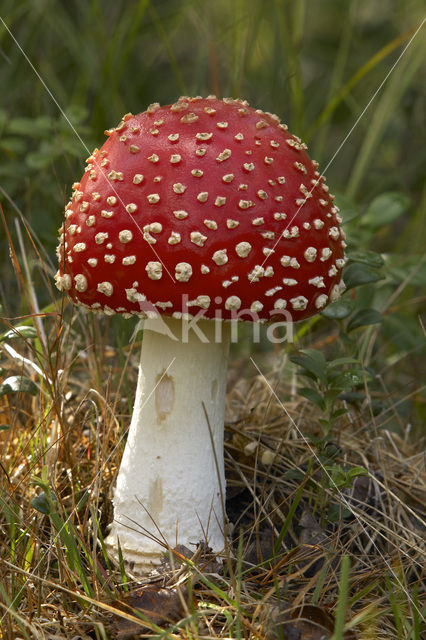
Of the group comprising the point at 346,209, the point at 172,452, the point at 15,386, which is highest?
the point at 346,209

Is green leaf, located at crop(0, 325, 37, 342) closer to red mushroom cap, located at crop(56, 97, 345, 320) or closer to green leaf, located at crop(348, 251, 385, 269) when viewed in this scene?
red mushroom cap, located at crop(56, 97, 345, 320)

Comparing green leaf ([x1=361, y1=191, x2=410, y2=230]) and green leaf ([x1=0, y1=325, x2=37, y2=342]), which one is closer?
green leaf ([x1=0, y1=325, x2=37, y2=342])

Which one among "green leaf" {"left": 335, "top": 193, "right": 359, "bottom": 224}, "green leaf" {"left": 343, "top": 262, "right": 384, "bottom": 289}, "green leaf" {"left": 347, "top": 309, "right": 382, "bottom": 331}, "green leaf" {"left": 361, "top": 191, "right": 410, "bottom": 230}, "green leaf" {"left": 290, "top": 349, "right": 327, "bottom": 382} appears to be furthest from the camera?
"green leaf" {"left": 361, "top": 191, "right": 410, "bottom": 230}

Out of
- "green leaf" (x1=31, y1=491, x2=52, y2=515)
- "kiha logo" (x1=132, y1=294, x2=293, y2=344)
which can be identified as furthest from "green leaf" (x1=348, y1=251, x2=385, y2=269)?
"green leaf" (x1=31, y1=491, x2=52, y2=515)

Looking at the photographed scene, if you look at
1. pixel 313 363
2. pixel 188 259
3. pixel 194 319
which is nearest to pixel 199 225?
pixel 188 259

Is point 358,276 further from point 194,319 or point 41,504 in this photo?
point 41,504

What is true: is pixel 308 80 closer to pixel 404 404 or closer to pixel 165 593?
pixel 404 404
